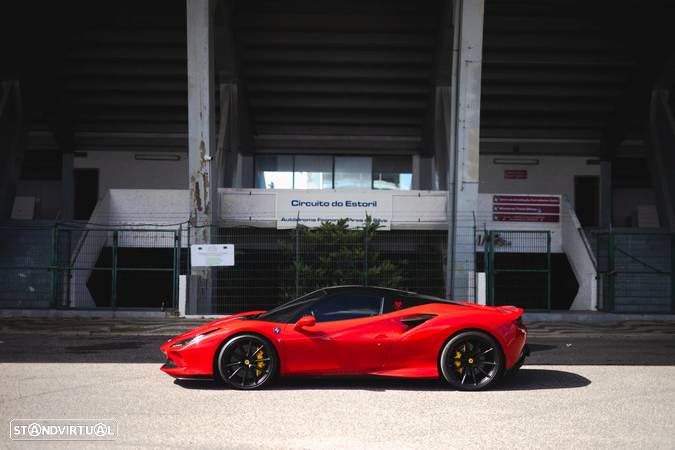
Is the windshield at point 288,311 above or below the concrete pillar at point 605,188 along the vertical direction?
below

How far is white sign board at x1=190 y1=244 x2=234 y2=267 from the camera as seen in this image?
676 inches

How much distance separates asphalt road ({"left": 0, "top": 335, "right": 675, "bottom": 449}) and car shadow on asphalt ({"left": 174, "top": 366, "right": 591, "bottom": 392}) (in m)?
0.01

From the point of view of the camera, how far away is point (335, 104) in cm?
2853

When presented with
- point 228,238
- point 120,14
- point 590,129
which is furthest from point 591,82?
point 120,14

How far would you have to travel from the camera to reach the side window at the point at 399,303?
8036 mm

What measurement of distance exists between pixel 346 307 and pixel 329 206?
50.8ft

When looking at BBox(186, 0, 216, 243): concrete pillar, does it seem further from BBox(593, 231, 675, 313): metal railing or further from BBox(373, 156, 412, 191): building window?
BBox(373, 156, 412, 191): building window

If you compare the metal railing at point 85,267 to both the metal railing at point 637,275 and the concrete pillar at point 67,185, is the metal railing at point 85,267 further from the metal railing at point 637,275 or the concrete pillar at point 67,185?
the metal railing at point 637,275

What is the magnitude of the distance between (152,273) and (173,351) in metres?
14.9

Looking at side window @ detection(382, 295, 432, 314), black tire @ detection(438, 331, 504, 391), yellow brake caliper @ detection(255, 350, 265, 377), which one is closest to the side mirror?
yellow brake caliper @ detection(255, 350, 265, 377)

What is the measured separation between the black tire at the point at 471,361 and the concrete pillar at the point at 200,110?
1380cm

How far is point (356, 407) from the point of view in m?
6.75
